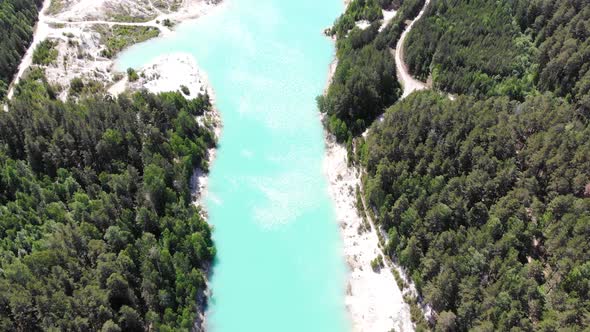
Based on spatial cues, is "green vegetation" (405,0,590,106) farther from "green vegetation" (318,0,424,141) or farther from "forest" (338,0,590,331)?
"green vegetation" (318,0,424,141)

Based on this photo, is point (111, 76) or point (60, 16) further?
point (60, 16)

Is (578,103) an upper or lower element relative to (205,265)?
upper

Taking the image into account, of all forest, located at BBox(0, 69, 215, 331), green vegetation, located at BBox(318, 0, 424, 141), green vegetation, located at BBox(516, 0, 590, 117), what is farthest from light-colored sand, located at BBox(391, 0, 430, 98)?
forest, located at BBox(0, 69, 215, 331)

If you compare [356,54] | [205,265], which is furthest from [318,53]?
[205,265]

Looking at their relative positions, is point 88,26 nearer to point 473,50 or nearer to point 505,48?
point 473,50

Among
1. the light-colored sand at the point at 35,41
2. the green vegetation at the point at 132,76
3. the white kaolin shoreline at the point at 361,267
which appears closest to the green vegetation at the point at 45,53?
the light-colored sand at the point at 35,41

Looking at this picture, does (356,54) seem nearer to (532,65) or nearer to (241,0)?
(532,65)

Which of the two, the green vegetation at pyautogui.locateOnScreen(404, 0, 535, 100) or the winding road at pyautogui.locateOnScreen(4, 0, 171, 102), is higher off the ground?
the green vegetation at pyautogui.locateOnScreen(404, 0, 535, 100)
